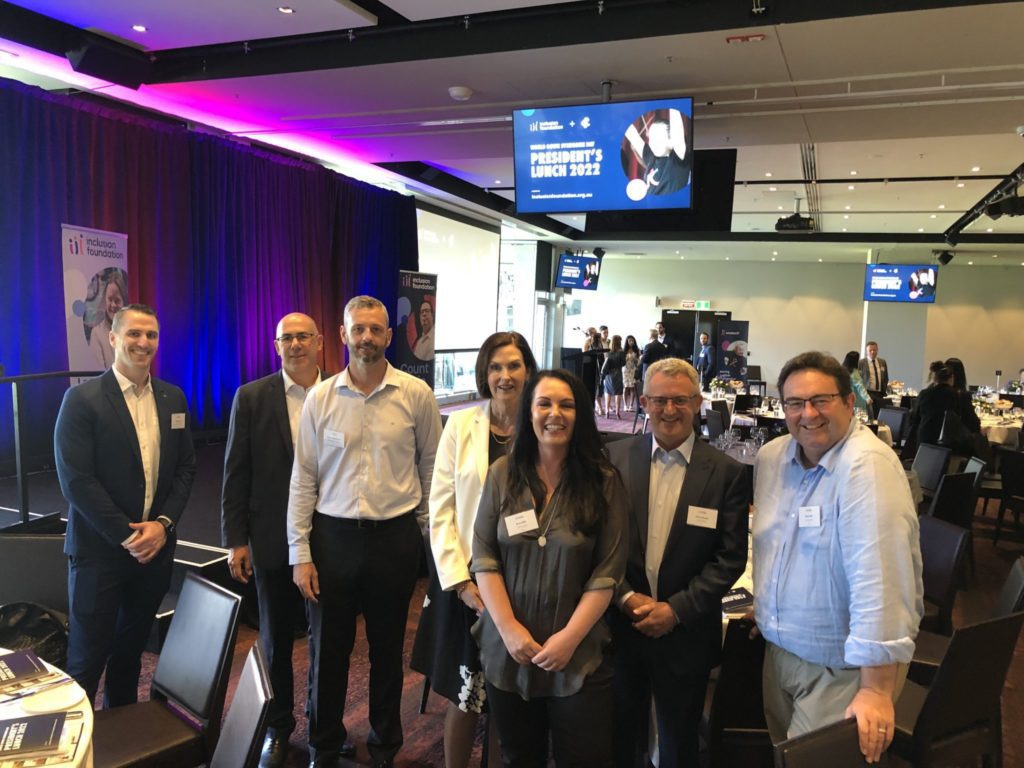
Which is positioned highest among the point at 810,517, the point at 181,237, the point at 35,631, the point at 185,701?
the point at 181,237

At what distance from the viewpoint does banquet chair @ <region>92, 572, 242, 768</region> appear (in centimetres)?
191

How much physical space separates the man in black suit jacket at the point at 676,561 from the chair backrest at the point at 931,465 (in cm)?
422

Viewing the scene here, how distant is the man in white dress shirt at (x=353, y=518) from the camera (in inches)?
94.0

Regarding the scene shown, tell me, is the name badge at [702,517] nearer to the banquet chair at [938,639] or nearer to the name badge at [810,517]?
the name badge at [810,517]

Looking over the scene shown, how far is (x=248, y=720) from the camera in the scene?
62.0 inches

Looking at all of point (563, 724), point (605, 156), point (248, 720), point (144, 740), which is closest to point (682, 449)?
point (563, 724)

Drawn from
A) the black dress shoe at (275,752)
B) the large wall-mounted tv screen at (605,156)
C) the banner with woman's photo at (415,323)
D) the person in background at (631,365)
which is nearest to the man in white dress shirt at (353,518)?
the black dress shoe at (275,752)

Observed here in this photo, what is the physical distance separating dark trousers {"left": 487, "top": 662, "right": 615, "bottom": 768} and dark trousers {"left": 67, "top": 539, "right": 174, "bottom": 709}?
1497mm

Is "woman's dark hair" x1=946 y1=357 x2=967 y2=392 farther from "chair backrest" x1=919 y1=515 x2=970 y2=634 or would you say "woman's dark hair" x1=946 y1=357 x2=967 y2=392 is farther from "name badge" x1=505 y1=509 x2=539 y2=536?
"name badge" x1=505 y1=509 x2=539 y2=536

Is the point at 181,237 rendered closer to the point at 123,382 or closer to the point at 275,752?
the point at 123,382

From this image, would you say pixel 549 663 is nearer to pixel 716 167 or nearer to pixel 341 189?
pixel 716 167

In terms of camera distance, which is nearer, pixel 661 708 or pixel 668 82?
pixel 661 708

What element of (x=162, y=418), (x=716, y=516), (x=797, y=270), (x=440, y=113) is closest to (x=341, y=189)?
(x=440, y=113)

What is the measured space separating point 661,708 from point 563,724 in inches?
14.5
